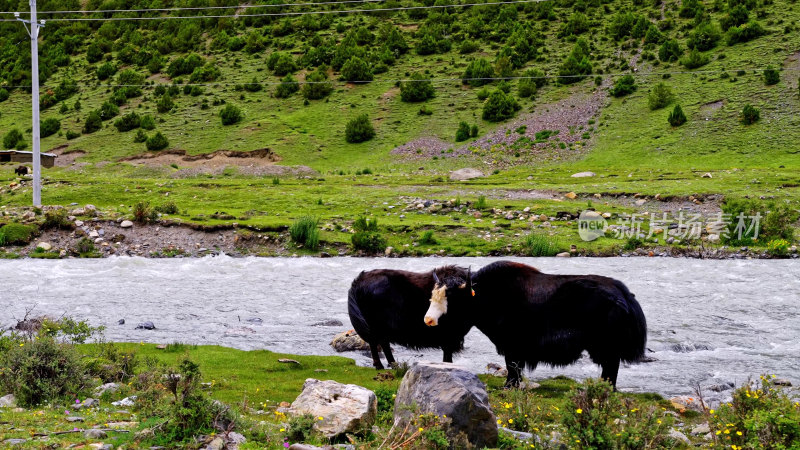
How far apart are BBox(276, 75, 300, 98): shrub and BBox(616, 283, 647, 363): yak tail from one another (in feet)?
241

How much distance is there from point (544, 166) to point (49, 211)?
3809 cm

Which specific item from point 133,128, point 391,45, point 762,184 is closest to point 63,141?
point 133,128

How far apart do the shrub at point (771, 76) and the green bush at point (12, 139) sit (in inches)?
3013

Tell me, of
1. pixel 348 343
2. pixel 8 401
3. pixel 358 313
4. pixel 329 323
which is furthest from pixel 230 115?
pixel 8 401

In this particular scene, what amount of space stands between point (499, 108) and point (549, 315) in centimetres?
5977

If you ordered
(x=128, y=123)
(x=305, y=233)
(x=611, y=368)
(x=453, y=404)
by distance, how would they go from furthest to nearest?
(x=128, y=123) < (x=305, y=233) < (x=611, y=368) < (x=453, y=404)

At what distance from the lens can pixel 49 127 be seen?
79.4 meters

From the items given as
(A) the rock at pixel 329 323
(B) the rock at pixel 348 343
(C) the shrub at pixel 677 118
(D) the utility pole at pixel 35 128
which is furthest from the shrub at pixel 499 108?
(B) the rock at pixel 348 343

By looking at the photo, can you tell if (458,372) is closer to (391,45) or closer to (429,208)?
(429,208)

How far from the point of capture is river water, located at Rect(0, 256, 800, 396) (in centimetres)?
1407

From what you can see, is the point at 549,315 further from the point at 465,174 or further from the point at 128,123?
the point at 128,123

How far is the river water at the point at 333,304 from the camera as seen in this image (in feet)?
46.2

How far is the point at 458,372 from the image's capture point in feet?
25.7

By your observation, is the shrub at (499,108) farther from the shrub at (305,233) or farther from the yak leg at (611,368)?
the yak leg at (611,368)
